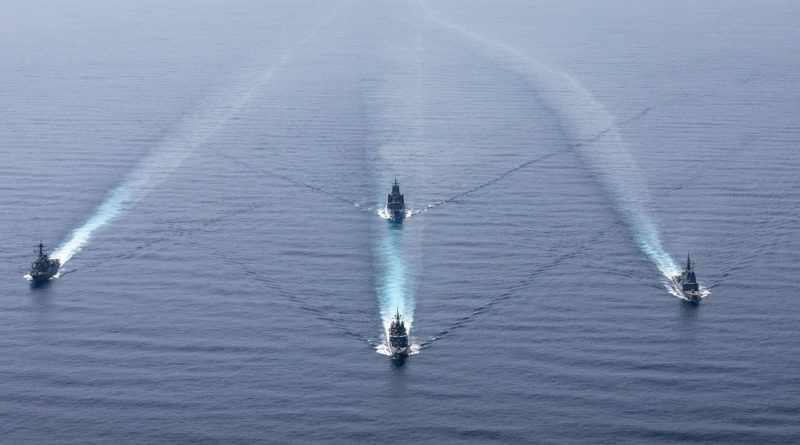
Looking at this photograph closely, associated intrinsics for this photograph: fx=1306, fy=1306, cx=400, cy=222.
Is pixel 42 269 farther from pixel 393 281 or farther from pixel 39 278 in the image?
pixel 393 281

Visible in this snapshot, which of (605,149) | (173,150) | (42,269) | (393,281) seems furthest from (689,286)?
(173,150)

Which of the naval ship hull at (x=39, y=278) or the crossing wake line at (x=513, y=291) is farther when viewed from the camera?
the naval ship hull at (x=39, y=278)

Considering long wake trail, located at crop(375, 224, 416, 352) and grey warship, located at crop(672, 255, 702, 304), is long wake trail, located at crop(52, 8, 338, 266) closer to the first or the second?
long wake trail, located at crop(375, 224, 416, 352)

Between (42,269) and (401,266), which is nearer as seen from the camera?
(42,269)

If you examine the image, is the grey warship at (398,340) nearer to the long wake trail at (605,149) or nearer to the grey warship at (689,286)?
the grey warship at (689,286)

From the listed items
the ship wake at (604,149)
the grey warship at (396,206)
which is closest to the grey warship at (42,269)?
the grey warship at (396,206)

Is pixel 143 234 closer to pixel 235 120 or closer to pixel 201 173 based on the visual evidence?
pixel 201 173

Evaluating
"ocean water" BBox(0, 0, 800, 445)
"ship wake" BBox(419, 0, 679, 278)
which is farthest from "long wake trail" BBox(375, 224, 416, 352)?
"ship wake" BBox(419, 0, 679, 278)
